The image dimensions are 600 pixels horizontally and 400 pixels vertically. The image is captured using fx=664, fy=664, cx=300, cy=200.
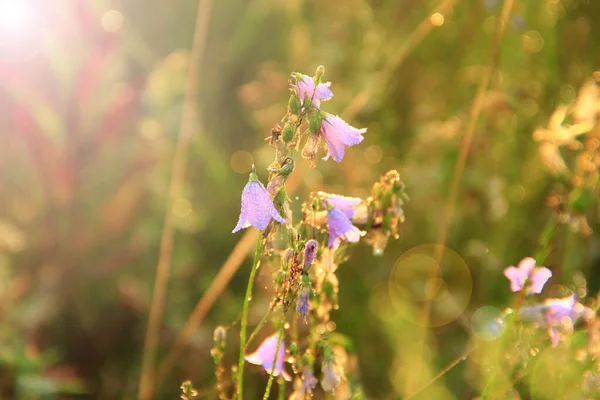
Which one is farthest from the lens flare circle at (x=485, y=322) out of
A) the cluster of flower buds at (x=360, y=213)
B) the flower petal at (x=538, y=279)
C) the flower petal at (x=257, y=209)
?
the flower petal at (x=257, y=209)

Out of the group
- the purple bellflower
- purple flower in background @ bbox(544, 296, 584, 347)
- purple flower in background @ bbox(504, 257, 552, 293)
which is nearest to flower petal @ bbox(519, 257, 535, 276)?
purple flower in background @ bbox(504, 257, 552, 293)

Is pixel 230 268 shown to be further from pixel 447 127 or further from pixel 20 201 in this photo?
pixel 20 201

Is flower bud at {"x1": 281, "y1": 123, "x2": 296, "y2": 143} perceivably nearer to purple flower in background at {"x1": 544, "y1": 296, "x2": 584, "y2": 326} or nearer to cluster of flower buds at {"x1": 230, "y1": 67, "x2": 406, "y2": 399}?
cluster of flower buds at {"x1": 230, "y1": 67, "x2": 406, "y2": 399}

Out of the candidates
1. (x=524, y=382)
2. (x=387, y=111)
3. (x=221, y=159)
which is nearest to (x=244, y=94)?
(x=221, y=159)

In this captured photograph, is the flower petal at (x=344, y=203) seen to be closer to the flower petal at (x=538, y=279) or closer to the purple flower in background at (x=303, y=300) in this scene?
the purple flower in background at (x=303, y=300)

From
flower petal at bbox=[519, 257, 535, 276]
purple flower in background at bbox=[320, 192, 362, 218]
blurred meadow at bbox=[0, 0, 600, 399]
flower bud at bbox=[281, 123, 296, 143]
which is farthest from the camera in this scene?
blurred meadow at bbox=[0, 0, 600, 399]

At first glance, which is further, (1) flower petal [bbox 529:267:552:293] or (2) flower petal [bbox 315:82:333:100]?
(1) flower petal [bbox 529:267:552:293]
